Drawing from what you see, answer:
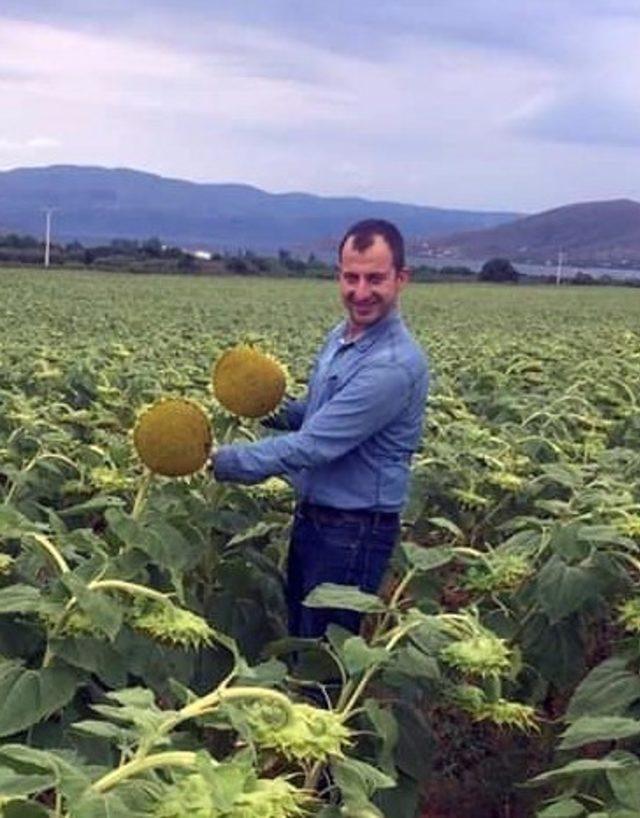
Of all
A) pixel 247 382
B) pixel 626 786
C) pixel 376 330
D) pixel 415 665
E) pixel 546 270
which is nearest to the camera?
pixel 626 786

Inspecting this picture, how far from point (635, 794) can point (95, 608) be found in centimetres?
98

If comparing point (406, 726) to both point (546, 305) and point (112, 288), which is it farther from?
point (546, 305)

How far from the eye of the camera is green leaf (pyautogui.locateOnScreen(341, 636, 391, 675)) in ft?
10.1

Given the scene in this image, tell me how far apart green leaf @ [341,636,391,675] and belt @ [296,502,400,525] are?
156 centimetres

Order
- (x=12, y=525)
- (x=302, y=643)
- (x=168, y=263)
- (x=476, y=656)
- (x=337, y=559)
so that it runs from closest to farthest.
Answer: (x=476, y=656) < (x=12, y=525) < (x=302, y=643) < (x=337, y=559) < (x=168, y=263)

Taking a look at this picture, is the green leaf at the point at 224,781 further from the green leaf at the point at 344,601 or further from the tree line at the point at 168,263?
the tree line at the point at 168,263

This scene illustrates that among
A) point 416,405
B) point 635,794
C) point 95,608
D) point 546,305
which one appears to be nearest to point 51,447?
point 416,405

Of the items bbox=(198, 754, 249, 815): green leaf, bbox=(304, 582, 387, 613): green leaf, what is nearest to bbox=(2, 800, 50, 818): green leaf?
bbox=(198, 754, 249, 815): green leaf

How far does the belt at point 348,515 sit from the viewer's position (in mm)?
4707

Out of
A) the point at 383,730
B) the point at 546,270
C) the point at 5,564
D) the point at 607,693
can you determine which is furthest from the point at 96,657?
the point at 546,270

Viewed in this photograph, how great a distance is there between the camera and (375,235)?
4.48 metres

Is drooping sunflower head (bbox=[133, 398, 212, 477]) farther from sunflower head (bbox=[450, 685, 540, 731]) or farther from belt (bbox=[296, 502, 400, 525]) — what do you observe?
belt (bbox=[296, 502, 400, 525])

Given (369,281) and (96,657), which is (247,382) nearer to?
(369,281)

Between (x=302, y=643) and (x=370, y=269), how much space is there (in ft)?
3.61
